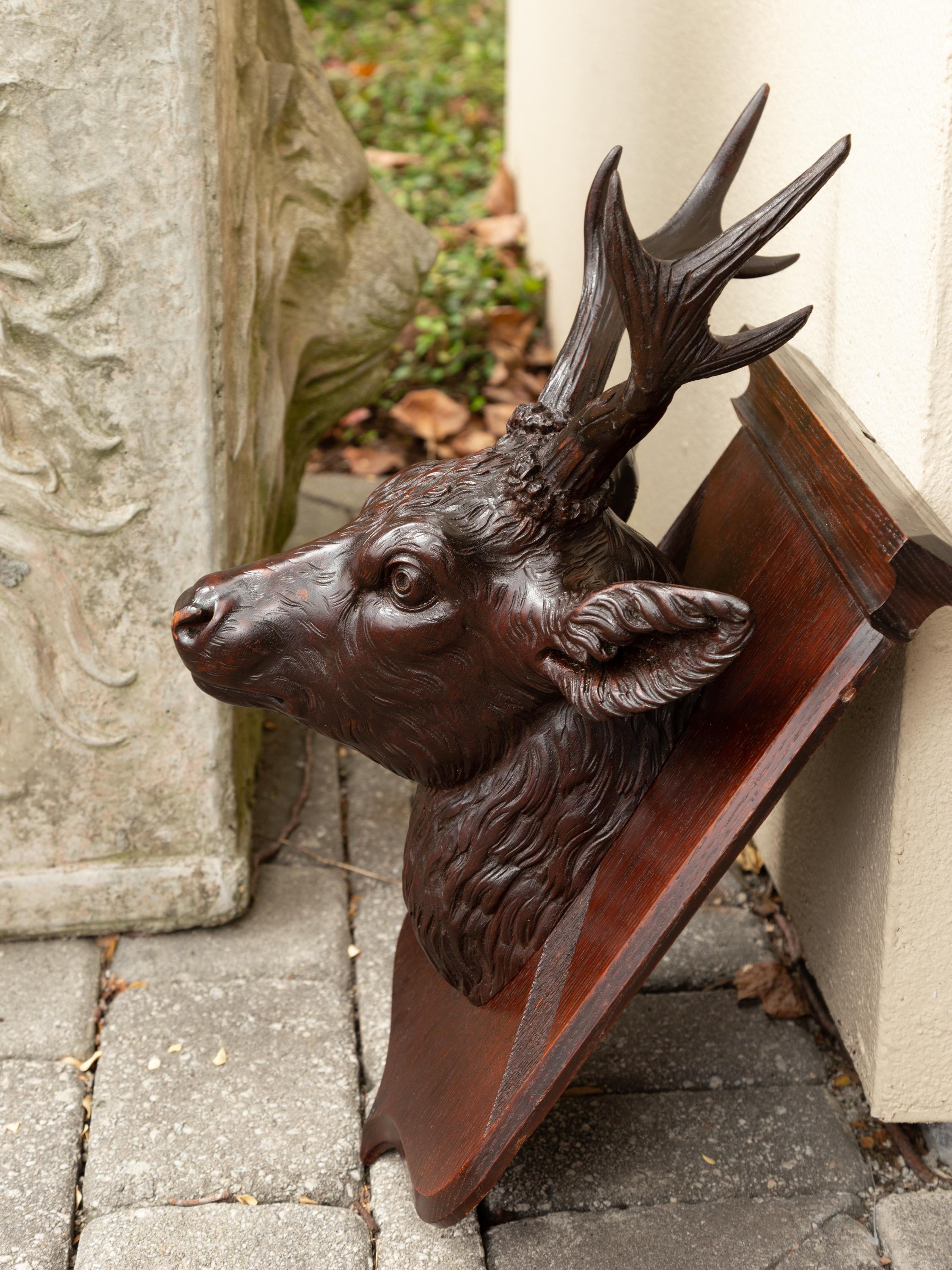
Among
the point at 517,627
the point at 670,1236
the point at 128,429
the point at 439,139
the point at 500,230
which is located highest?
the point at 517,627

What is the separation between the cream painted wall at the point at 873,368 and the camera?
1.51m

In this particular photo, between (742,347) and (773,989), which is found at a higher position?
(742,347)

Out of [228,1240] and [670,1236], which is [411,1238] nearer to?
[228,1240]

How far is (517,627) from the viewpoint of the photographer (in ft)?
4.90

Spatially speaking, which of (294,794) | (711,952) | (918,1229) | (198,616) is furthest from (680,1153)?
(294,794)

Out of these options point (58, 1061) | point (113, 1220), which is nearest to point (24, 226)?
point (58, 1061)

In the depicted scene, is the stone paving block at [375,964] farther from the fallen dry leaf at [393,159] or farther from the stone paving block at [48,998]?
the fallen dry leaf at [393,159]

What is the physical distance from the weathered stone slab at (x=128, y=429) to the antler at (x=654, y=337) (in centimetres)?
86

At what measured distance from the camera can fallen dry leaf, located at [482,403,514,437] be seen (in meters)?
4.30

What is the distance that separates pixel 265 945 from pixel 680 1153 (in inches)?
35.5

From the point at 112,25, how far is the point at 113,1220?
176 cm

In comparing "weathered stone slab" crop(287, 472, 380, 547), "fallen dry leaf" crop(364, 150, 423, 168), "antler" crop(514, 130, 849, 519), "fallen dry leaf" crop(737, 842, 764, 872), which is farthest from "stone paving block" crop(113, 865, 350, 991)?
"fallen dry leaf" crop(364, 150, 423, 168)

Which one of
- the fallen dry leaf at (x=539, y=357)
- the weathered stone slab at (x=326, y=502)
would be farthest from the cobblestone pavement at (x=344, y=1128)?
the fallen dry leaf at (x=539, y=357)

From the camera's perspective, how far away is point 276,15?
282cm
